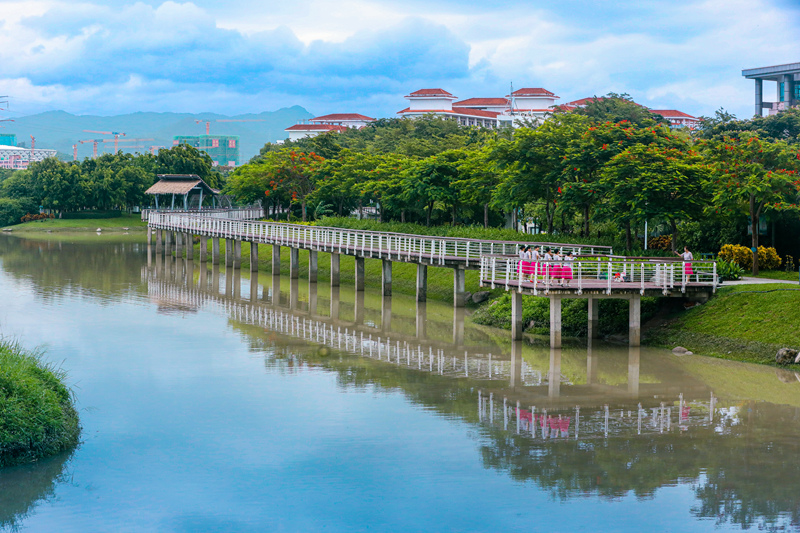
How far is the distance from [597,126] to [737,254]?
9.92m

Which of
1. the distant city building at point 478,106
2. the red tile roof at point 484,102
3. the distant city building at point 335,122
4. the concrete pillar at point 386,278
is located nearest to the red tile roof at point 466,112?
the distant city building at point 478,106

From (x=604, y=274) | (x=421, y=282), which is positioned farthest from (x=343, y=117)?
(x=604, y=274)

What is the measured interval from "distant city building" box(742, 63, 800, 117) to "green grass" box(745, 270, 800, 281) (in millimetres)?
51514

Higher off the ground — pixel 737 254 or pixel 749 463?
pixel 737 254

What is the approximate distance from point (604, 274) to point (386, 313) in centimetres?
1318

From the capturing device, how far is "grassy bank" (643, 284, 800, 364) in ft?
88.9

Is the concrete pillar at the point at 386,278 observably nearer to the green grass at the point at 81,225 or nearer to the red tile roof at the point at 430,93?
the green grass at the point at 81,225

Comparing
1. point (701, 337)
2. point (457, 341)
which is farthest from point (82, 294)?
point (701, 337)

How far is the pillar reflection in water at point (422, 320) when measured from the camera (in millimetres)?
34438

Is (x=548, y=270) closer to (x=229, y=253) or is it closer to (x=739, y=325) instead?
(x=739, y=325)

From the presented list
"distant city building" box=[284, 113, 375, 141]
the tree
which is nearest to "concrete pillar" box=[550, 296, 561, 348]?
the tree

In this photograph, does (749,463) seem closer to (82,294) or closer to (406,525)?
(406,525)

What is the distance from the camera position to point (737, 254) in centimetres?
3634

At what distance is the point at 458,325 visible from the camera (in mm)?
35750
